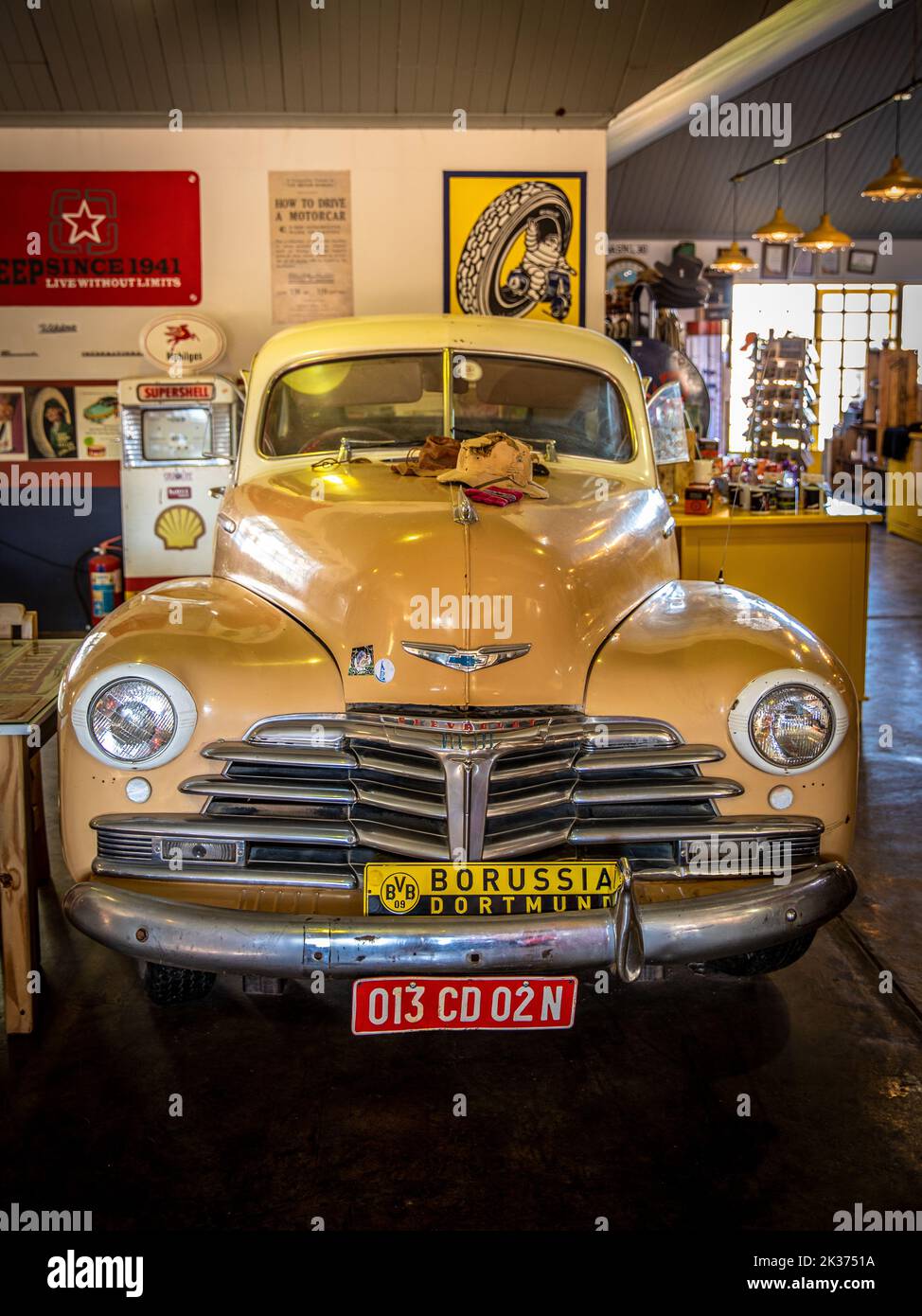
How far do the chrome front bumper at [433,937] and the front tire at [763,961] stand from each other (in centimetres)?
48

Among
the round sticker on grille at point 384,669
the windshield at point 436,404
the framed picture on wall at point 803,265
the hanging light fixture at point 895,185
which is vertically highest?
the framed picture on wall at point 803,265

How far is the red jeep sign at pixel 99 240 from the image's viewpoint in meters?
7.16

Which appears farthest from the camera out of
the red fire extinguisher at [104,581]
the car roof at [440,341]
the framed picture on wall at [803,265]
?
the framed picture on wall at [803,265]

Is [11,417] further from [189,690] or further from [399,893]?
[399,893]

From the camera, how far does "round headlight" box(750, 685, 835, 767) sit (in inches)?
109

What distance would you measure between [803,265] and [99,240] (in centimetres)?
1285

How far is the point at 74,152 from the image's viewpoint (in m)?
7.13

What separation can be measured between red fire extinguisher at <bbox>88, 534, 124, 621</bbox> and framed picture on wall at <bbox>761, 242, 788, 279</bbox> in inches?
508

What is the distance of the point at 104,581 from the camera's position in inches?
280

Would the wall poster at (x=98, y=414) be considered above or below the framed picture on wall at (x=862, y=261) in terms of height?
below

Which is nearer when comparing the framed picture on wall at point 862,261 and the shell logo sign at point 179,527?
the shell logo sign at point 179,527

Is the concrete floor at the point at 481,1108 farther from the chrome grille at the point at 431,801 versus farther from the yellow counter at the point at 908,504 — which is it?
the yellow counter at the point at 908,504

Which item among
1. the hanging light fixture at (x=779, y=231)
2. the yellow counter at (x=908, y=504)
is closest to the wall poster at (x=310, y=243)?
the hanging light fixture at (x=779, y=231)

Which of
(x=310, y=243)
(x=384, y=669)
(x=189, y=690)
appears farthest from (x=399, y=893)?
(x=310, y=243)
